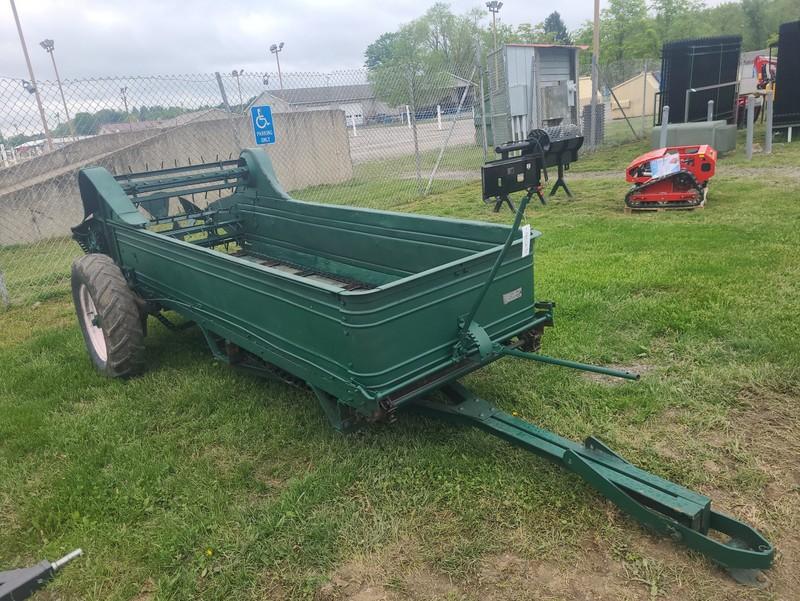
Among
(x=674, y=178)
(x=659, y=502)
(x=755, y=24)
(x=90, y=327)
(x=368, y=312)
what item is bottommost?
(x=659, y=502)

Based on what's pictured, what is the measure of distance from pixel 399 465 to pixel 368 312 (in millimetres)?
924

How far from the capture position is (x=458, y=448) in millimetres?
3070

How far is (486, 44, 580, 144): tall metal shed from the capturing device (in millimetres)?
12844

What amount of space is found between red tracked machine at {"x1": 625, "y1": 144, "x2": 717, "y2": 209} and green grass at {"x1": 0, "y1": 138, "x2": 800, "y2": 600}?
3143mm

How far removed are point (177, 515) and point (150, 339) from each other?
8.66 feet

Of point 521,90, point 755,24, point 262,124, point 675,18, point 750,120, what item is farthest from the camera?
point 755,24

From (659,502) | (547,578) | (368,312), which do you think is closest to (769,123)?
(659,502)

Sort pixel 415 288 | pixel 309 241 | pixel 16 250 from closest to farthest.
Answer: pixel 415 288, pixel 309 241, pixel 16 250

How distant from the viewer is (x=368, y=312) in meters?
2.51

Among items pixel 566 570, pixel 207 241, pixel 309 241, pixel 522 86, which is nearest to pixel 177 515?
pixel 566 570

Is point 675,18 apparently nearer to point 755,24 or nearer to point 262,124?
point 755,24

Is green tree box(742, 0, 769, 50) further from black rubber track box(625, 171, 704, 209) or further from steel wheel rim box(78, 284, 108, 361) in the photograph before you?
steel wheel rim box(78, 284, 108, 361)

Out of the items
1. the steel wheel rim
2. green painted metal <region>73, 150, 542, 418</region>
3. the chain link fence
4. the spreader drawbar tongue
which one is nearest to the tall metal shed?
the chain link fence

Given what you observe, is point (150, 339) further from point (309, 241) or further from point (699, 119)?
point (699, 119)
